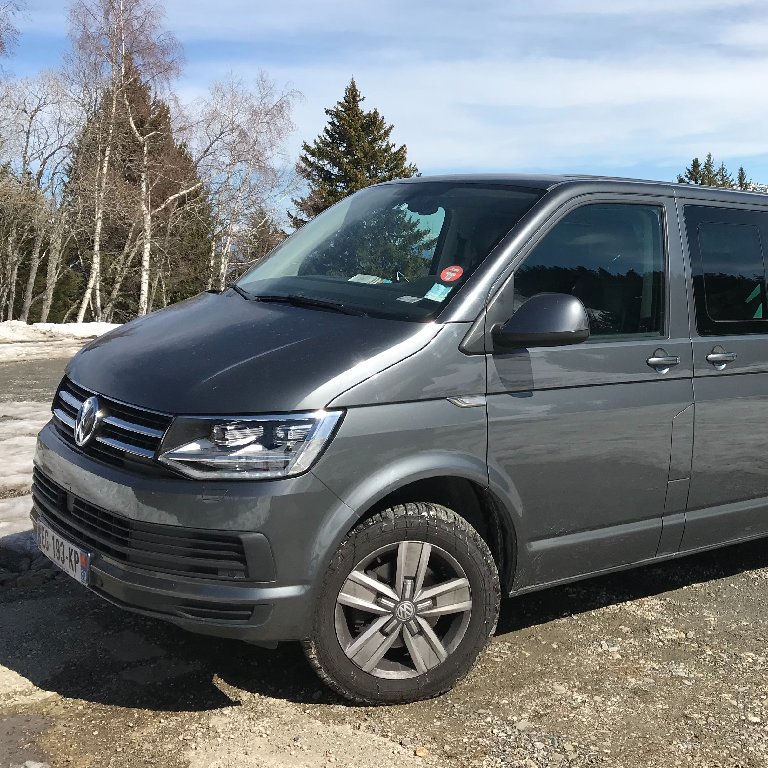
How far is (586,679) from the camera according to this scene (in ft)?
11.6

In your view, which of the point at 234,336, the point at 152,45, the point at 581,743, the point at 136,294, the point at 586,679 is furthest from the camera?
the point at 136,294

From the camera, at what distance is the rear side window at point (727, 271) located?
403cm

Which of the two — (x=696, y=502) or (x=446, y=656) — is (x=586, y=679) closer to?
(x=446, y=656)

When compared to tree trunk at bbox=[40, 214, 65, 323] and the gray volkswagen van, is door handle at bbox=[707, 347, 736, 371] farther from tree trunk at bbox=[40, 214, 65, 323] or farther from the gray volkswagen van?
tree trunk at bbox=[40, 214, 65, 323]

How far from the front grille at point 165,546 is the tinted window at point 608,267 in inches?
57.9

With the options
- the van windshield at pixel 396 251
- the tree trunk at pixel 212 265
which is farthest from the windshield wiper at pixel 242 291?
the tree trunk at pixel 212 265

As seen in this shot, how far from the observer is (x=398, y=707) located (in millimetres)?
3295

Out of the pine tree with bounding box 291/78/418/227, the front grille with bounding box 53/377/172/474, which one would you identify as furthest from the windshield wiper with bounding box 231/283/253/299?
the pine tree with bounding box 291/78/418/227

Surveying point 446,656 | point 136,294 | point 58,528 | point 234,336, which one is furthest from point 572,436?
point 136,294

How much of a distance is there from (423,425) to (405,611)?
679 mm

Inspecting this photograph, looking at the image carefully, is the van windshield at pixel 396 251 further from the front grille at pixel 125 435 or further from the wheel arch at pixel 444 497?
the front grille at pixel 125 435

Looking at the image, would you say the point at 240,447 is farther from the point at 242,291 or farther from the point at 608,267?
the point at 608,267

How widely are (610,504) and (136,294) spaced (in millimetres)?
41187

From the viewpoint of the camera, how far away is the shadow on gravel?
3.32 m
